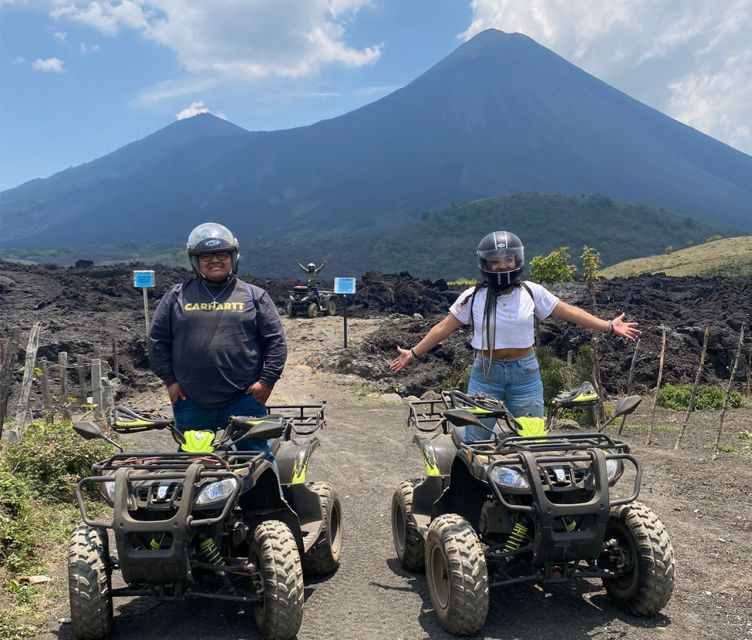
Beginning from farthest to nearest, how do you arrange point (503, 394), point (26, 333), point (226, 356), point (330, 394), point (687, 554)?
point (26, 333), point (330, 394), point (687, 554), point (503, 394), point (226, 356)

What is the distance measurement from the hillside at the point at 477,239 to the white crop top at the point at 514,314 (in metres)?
87.8

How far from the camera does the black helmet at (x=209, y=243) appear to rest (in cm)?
480

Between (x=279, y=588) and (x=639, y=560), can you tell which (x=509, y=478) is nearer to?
(x=639, y=560)

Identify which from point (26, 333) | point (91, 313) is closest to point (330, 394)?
point (26, 333)

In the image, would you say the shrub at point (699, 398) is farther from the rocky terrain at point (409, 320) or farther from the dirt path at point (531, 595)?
the dirt path at point (531, 595)

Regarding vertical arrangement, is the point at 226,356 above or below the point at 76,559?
above

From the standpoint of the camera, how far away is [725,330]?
20.4 metres

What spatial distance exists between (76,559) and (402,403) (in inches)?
473

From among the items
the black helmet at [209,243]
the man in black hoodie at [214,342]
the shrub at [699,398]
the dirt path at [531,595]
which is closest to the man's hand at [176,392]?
the man in black hoodie at [214,342]

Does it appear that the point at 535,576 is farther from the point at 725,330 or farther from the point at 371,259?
the point at 371,259

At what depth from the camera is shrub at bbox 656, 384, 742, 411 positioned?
1462cm

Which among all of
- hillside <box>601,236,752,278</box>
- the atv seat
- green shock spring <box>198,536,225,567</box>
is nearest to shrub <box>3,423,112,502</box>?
green shock spring <box>198,536,225,567</box>

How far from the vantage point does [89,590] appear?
3.96m

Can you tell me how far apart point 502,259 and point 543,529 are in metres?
1.92
